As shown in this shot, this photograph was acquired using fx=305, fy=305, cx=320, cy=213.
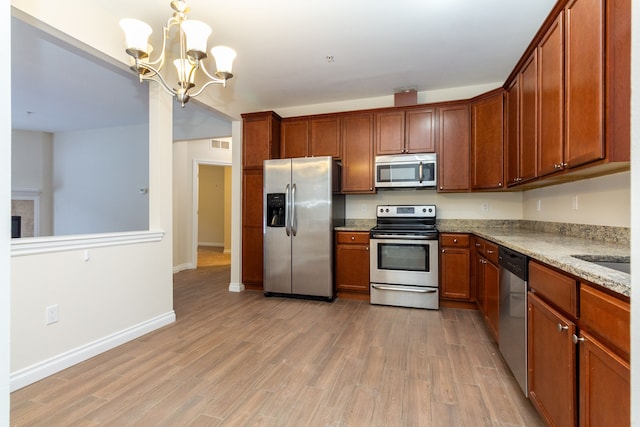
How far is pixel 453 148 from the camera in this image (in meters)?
3.67

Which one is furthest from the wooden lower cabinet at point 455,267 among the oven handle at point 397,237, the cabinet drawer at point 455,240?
the oven handle at point 397,237

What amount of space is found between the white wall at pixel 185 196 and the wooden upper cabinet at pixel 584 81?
5.28m

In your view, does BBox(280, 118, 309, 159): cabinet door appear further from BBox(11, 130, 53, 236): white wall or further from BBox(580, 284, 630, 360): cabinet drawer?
BBox(11, 130, 53, 236): white wall

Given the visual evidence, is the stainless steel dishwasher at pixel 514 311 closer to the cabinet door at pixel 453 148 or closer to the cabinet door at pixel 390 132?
the cabinet door at pixel 453 148

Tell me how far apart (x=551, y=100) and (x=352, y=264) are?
8.38 ft

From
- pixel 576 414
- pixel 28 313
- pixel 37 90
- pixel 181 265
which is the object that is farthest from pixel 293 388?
pixel 37 90

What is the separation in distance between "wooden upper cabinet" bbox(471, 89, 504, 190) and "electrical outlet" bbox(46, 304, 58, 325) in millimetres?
4002

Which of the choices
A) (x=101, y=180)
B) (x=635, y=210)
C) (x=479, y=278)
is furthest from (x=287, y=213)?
(x=101, y=180)

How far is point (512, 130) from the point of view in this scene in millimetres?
2848

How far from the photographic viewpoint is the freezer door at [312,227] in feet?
12.3

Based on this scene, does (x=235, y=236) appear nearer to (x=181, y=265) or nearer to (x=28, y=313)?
(x=181, y=265)

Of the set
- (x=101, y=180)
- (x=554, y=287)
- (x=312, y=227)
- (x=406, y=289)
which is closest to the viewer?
(x=554, y=287)

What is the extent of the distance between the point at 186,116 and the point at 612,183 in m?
5.26

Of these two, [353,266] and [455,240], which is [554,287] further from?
[353,266]
